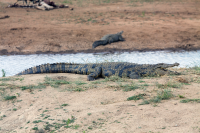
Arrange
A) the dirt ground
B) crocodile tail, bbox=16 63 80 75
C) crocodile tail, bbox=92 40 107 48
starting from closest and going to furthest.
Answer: crocodile tail, bbox=16 63 80 75 → crocodile tail, bbox=92 40 107 48 → the dirt ground

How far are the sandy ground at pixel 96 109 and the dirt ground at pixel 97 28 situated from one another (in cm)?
629

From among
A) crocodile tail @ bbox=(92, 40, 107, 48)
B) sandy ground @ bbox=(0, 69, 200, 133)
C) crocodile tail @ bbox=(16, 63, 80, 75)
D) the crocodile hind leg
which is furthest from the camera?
crocodile tail @ bbox=(92, 40, 107, 48)

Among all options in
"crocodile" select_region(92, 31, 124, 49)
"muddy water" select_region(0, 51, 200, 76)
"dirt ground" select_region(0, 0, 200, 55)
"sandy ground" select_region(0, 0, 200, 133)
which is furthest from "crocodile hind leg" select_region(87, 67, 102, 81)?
"crocodile" select_region(92, 31, 124, 49)

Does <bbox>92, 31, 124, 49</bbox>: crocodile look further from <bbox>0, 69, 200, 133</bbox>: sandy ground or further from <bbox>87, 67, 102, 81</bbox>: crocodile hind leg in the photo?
<bbox>0, 69, 200, 133</bbox>: sandy ground

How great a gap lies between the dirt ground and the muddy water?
594 mm

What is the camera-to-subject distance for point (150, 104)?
154 inches

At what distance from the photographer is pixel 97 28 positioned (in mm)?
13547

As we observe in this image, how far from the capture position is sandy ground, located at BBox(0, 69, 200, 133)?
10.5 ft

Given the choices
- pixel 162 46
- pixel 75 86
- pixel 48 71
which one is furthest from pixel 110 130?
pixel 162 46

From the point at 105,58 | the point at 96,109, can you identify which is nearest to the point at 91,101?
the point at 96,109

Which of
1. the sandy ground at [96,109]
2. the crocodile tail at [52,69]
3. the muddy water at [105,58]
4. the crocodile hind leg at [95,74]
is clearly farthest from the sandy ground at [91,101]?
the muddy water at [105,58]

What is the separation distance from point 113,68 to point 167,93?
237cm

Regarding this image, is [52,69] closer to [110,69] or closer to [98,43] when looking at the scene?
[110,69]

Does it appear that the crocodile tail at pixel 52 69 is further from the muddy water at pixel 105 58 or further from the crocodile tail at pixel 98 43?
the crocodile tail at pixel 98 43
